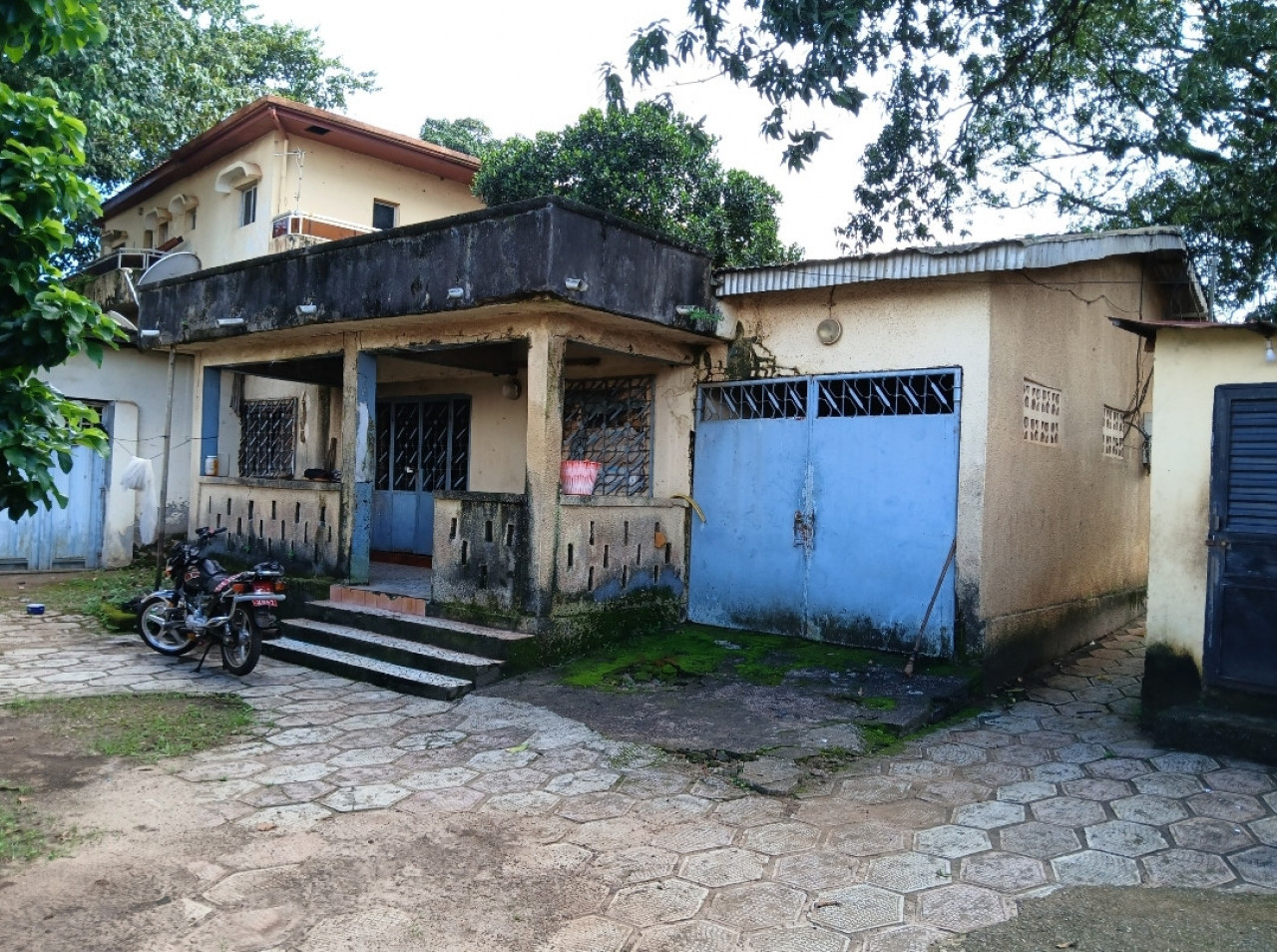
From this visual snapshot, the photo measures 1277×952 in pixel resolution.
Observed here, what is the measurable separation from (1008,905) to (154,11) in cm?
1607

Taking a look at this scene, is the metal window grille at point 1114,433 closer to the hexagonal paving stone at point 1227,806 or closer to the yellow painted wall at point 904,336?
the yellow painted wall at point 904,336

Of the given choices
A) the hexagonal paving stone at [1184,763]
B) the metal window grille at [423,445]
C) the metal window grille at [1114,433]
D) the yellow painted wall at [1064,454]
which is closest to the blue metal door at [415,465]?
the metal window grille at [423,445]

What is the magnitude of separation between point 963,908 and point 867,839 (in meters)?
0.74

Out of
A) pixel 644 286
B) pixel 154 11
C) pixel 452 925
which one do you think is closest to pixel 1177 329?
pixel 644 286

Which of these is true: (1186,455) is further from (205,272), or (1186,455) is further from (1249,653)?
(205,272)

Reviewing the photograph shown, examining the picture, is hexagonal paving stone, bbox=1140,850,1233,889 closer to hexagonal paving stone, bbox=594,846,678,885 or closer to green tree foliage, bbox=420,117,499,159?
hexagonal paving stone, bbox=594,846,678,885

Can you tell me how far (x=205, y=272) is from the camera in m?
10.0

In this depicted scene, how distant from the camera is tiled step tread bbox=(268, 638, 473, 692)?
686cm

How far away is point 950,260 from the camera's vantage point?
6.70 m

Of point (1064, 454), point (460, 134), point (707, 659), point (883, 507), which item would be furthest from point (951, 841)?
point (460, 134)

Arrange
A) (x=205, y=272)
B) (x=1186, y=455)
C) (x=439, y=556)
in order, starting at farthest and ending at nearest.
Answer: (x=205, y=272) < (x=439, y=556) < (x=1186, y=455)

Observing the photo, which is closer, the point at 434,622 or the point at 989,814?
→ the point at 989,814

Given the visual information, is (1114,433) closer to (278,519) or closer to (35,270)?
(278,519)

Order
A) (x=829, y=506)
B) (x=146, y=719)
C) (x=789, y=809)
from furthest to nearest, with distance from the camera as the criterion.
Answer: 1. (x=829, y=506)
2. (x=146, y=719)
3. (x=789, y=809)
